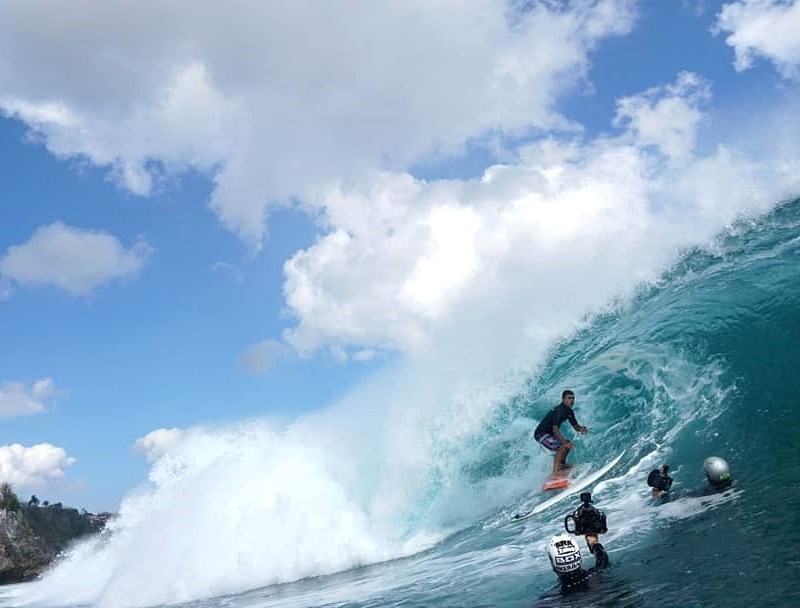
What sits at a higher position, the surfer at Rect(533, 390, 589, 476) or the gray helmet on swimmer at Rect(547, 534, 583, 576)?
the surfer at Rect(533, 390, 589, 476)

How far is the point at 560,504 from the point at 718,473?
13.2ft

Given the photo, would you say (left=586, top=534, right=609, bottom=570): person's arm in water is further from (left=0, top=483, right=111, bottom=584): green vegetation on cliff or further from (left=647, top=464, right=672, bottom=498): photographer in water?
(left=0, top=483, right=111, bottom=584): green vegetation on cliff

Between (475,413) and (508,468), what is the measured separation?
368 cm

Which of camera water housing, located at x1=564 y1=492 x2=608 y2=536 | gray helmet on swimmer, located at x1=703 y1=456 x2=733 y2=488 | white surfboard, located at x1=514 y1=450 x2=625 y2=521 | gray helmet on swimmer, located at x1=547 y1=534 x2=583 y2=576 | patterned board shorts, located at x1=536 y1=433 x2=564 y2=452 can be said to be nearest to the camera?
gray helmet on swimmer, located at x1=547 y1=534 x2=583 y2=576

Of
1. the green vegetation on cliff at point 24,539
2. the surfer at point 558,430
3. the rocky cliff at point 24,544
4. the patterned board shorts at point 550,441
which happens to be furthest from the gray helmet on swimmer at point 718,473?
the green vegetation on cliff at point 24,539

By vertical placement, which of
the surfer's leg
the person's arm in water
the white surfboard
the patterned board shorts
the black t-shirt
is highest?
the black t-shirt

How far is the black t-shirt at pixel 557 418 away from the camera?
1555 centimetres

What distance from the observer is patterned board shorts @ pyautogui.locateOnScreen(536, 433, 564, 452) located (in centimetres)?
1600

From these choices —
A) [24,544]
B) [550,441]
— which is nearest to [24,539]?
[24,544]

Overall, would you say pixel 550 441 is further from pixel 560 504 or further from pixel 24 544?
pixel 24 544

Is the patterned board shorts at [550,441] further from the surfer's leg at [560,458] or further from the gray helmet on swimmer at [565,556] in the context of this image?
the gray helmet on swimmer at [565,556]

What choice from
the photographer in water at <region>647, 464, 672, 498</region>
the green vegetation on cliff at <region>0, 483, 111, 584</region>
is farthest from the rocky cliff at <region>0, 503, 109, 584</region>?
the photographer in water at <region>647, 464, 672, 498</region>

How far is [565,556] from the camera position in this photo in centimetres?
837

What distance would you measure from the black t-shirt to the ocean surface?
1.11 metres
